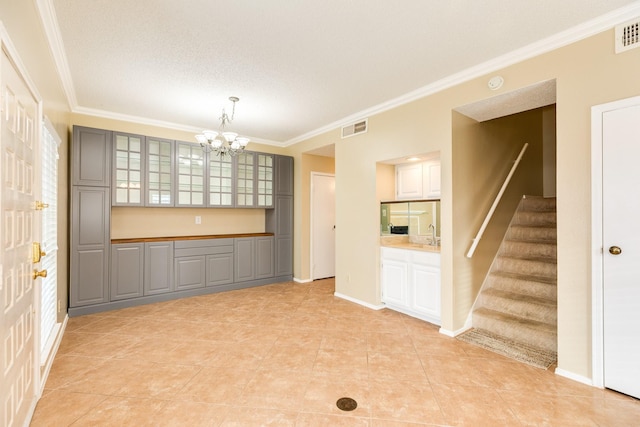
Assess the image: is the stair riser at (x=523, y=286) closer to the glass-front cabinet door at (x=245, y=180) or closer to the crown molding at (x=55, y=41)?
the glass-front cabinet door at (x=245, y=180)

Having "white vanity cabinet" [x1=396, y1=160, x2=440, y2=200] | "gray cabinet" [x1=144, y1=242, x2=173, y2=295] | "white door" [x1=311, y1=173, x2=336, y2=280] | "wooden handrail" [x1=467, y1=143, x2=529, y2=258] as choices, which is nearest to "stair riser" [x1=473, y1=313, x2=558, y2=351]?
"wooden handrail" [x1=467, y1=143, x2=529, y2=258]

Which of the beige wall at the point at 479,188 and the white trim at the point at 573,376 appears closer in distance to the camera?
the white trim at the point at 573,376

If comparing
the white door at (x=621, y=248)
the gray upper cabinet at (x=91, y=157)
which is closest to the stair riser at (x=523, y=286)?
the white door at (x=621, y=248)

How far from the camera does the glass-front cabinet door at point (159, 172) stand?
14.8 ft

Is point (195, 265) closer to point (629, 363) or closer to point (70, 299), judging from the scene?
point (70, 299)

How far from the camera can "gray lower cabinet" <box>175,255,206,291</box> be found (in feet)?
15.4

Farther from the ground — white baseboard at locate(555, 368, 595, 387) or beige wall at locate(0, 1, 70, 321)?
beige wall at locate(0, 1, 70, 321)

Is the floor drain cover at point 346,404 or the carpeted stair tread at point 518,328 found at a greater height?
the carpeted stair tread at point 518,328

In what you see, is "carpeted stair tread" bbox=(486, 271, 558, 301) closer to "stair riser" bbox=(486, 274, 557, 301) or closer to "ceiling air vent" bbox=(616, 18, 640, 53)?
"stair riser" bbox=(486, 274, 557, 301)

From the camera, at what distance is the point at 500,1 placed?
2.08 meters

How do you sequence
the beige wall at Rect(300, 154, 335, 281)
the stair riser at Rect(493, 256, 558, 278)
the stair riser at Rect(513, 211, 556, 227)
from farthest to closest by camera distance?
the beige wall at Rect(300, 154, 335, 281) < the stair riser at Rect(513, 211, 556, 227) < the stair riser at Rect(493, 256, 558, 278)

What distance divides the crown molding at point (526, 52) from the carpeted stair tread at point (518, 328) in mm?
2581

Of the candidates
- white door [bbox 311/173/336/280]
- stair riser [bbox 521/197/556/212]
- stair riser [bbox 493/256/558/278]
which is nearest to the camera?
stair riser [bbox 493/256/558/278]

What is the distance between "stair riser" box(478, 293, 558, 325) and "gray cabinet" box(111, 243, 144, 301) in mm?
4608
